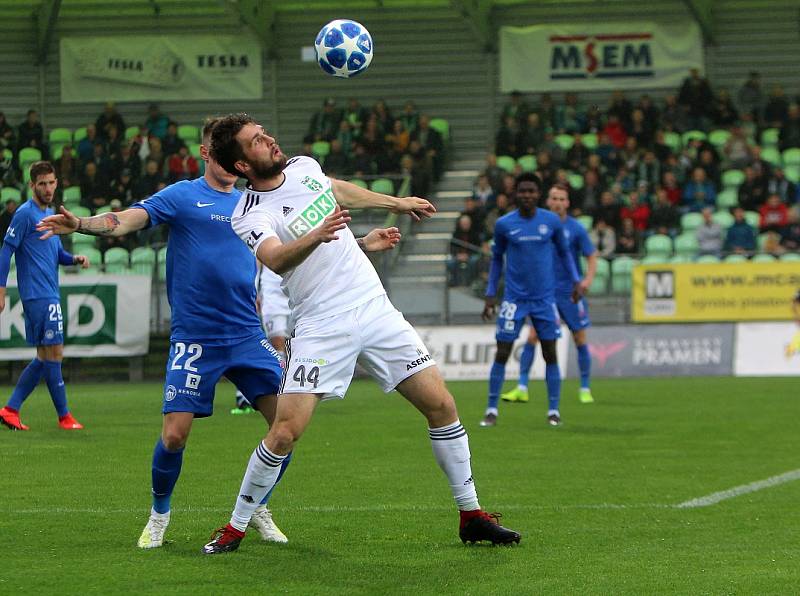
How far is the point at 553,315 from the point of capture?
1366cm

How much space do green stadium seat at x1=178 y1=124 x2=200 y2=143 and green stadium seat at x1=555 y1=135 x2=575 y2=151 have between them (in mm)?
7924

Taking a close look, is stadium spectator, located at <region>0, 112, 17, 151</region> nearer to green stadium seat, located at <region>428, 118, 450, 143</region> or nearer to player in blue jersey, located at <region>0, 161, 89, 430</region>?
green stadium seat, located at <region>428, 118, 450, 143</region>

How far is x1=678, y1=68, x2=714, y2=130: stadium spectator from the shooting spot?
28422 millimetres

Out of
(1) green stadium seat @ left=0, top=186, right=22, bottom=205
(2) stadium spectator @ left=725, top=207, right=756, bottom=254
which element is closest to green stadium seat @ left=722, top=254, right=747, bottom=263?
(2) stadium spectator @ left=725, top=207, right=756, bottom=254

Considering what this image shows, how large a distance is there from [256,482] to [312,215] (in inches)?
52.2

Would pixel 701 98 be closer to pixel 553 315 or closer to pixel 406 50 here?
pixel 406 50

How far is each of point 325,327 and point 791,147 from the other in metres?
22.8

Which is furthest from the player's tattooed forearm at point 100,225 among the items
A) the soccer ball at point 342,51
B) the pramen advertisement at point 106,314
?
the pramen advertisement at point 106,314

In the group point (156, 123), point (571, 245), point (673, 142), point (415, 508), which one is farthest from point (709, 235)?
point (415, 508)

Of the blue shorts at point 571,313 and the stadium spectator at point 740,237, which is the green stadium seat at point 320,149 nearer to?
the stadium spectator at point 740,237

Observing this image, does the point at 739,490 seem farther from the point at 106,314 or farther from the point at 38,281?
the point at 106,314

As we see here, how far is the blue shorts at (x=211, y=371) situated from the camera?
6.83 meters

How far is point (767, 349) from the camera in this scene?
21.7 m

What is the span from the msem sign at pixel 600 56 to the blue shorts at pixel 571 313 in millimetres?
14282
